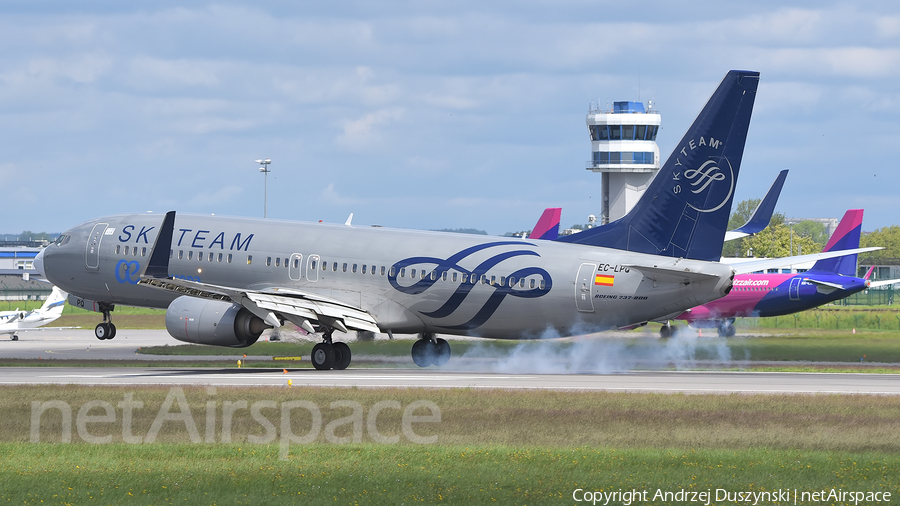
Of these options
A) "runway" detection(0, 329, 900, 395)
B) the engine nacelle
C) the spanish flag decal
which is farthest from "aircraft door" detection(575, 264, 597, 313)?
the engine nacelle

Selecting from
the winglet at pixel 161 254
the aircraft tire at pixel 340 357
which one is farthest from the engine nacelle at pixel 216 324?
the winglet at pixel 161 254

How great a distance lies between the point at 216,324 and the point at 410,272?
7.18 m

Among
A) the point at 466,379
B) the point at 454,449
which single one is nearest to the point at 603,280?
the point at 466,379

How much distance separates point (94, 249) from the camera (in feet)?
148

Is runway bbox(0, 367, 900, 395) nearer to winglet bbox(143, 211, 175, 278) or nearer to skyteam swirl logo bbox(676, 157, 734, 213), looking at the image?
winglet bbox(143, 211, 175, 278)

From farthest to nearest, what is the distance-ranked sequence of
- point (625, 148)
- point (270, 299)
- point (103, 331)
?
point (625, 148) → point (103, 331) → point (270, 299)

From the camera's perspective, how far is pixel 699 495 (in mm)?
16766

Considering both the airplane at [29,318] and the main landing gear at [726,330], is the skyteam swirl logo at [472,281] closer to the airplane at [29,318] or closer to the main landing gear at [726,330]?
the main landing gear at [726,330]

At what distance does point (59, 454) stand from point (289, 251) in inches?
829

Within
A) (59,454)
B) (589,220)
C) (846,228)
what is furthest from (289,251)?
(589,220)

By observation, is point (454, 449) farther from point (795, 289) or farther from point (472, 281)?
point (795, 289)

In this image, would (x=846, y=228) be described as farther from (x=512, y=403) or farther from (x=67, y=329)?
(x=67, y=329)

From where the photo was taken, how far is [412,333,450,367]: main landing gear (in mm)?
41438

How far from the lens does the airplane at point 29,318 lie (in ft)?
244
